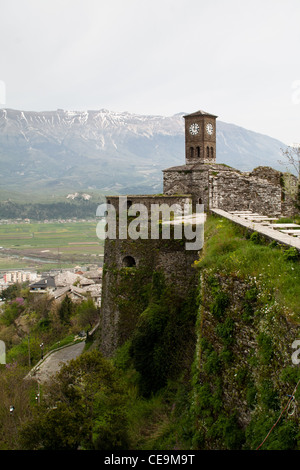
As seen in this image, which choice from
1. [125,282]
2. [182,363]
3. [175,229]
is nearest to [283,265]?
[182,363]

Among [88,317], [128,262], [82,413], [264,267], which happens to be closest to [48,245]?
[88,317]

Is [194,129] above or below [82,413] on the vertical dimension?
above

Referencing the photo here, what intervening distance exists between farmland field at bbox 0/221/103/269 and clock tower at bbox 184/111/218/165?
8572 cm

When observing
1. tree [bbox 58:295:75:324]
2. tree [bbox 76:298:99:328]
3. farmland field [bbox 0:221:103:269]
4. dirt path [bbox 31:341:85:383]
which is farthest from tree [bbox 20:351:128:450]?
farmland field [bbox 0:221:103:269]

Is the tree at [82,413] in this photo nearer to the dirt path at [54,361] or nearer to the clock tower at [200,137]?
the dirt path at [54,361]

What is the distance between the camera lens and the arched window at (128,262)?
18406mm

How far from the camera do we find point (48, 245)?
151 meters

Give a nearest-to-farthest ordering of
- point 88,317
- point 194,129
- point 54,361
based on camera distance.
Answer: point 54,361, point 194,129, point 88,317

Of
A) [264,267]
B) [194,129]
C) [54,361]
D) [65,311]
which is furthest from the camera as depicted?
[65,311]

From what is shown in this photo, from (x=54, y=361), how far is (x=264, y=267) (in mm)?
22533

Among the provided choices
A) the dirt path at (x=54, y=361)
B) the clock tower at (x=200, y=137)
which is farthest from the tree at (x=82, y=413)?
the clock tower at (x=200, y=137)

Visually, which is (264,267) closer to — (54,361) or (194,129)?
(54,361)
